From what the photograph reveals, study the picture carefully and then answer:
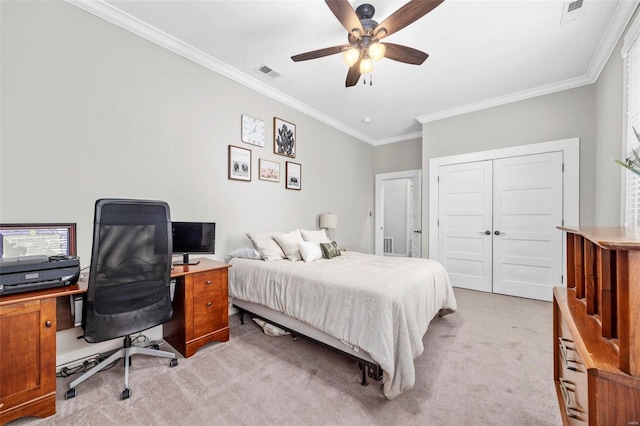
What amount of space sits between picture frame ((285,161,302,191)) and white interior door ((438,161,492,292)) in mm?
2408

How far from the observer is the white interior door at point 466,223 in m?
3.99

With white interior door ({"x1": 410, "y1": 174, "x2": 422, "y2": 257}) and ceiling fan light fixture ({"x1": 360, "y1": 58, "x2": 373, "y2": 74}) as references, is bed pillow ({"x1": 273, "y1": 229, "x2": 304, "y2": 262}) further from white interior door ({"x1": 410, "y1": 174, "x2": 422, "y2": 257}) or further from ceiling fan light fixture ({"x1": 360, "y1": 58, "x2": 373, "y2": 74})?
white interior door ({"x1": 410, "y1": 174, "x2": 422, "y2": 257})

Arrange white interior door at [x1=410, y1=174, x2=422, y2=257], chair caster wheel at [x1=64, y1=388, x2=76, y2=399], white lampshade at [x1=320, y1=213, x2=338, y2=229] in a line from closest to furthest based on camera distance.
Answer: chair caster wheel at [x1=64, y1=388, x2=76, y2=399]
white lampshade at [x1=320, y1=213, x2=338, y2=229]
white interior door at [x1=410, y1=174, x2=422, y2=257]

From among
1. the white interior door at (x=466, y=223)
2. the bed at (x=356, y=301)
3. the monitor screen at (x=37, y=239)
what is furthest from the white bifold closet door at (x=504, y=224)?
the monitor screen at (x=37, y=239)

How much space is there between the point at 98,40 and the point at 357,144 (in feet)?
13.5

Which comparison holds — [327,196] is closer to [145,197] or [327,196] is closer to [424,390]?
[145,197]

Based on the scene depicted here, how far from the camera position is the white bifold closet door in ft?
11.6

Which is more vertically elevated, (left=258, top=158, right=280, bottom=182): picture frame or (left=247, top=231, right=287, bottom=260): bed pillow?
(left=258, top=158, right=280, bottom=182): picture frame

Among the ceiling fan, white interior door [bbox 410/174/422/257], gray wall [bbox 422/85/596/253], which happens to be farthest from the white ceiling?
white interior door [bbox 410/174/422/257]

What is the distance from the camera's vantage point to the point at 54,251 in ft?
6.28

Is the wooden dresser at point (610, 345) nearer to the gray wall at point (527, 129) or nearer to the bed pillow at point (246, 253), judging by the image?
the bed pillow at point (246, 253)

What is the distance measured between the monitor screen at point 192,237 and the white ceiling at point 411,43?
1727mm

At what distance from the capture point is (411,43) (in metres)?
2.59

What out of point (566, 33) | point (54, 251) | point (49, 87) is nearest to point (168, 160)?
point (49, 87)
